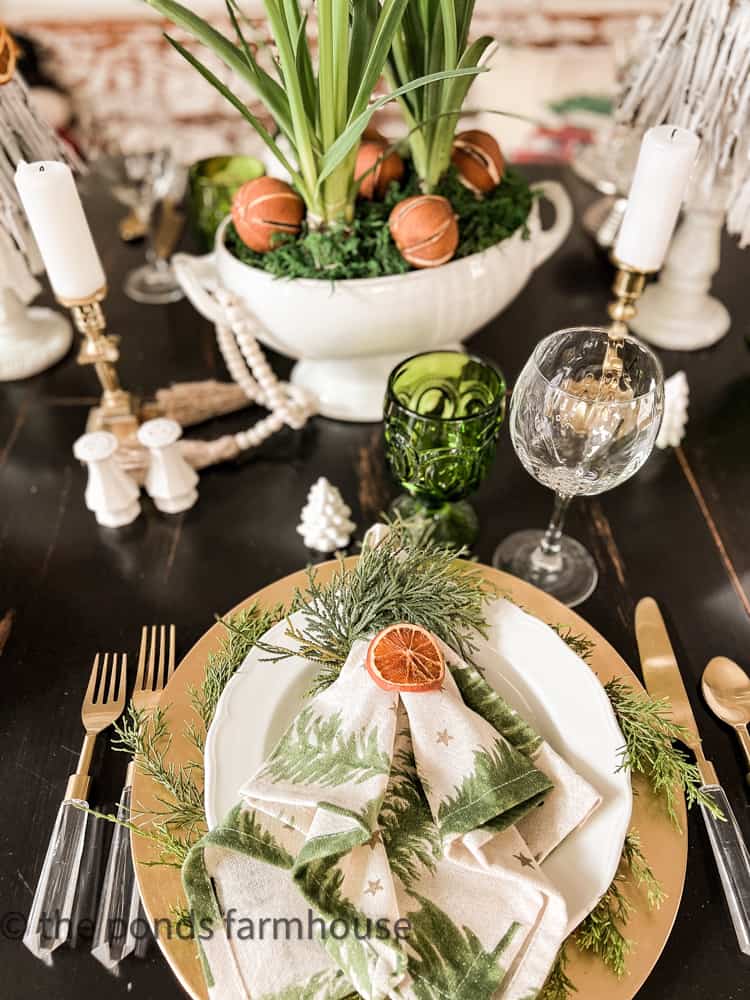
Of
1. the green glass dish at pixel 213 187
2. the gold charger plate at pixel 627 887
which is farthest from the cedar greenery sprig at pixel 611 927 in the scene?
the green glass dish at pixel 213 187

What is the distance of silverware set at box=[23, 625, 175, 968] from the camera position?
0.48 meters

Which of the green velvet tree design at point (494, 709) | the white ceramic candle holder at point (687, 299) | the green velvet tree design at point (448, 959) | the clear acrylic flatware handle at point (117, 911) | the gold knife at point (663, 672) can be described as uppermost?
the white ceramic candle holder at point (687, 299)

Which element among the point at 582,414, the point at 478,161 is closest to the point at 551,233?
the point at 478,161

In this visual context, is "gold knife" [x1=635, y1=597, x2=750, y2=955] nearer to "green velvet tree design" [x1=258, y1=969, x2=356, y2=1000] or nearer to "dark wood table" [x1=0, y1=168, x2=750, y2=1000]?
"dark wood table" [x1=0, y1=168, x2=750, y2=1000]

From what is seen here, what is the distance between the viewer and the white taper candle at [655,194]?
677 mm

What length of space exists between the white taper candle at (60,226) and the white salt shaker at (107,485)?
5.5 inches

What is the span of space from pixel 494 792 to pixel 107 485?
467mm

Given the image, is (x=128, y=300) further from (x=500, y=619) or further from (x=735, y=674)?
(x=735, y=674)

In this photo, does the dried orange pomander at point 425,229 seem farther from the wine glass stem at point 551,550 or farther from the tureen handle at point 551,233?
the wine glass stem at point 551,550

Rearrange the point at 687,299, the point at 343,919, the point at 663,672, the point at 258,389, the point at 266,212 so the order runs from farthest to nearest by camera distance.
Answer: the point at 687,299, the point at 258,389, the point at 266,212, the point at 663,672, the point at 343,919

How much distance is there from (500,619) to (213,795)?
24 centimetres

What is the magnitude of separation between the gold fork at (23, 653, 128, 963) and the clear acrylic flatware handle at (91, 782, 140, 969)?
2 centimetres

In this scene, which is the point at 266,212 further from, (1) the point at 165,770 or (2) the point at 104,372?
(1) the point at 165,770

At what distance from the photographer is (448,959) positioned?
0.41m
